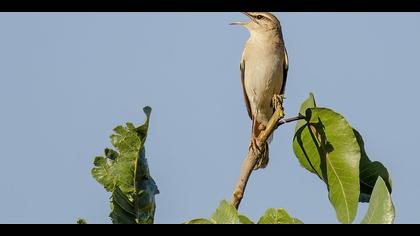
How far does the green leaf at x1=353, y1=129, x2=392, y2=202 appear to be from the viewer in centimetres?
386

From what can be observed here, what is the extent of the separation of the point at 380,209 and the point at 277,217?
393 mm

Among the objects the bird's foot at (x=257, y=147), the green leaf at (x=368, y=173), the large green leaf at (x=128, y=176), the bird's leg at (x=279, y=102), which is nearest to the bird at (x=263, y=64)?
the bird's leg at (x=279, y=102)

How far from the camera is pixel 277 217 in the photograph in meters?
2.65

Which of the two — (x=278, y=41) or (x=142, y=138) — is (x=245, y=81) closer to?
(x=278, y=41)

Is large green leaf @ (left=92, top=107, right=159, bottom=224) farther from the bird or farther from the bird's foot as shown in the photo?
the bird

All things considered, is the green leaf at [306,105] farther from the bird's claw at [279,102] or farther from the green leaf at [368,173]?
the green leaf at [368,173]

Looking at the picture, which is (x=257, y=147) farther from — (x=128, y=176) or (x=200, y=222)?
(x=200, y=222)

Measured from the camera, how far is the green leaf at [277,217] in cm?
264

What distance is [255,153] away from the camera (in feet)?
11.4

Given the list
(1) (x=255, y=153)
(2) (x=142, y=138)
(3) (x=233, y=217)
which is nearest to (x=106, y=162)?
(2) (x=142, y=138)

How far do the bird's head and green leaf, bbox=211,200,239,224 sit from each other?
19.4 feet

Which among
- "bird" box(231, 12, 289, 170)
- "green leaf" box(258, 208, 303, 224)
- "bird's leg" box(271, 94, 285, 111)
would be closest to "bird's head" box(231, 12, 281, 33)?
"bird" box(231, 12, 289, 170)

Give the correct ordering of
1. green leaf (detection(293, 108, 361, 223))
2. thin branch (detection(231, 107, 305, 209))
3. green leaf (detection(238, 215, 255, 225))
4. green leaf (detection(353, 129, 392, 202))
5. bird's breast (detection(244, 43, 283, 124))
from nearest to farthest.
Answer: green leaf (detection(238, 215, 255, 225))
thin branch (detection(231, 107, 305, 209))
green leaf (detection(293, 108, 361, 223))
green leaf (detection(353, 129, 392, 202))
bird's breast (detection(244, 43, 283, 124))
